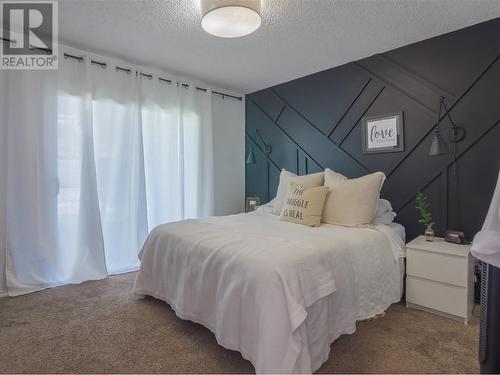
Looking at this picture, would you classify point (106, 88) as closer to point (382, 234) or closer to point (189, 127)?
point (189, 127)

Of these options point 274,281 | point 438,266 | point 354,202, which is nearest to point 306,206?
point 354,202

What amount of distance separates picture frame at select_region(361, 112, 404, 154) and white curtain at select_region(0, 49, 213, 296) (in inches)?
83.1

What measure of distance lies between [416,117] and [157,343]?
2822 mm

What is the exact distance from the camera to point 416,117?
8.59 feet

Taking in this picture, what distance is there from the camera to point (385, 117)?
2803 mm

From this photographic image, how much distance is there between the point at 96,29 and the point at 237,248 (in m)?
2.25

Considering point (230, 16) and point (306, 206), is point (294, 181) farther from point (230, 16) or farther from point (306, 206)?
point (230, 16)

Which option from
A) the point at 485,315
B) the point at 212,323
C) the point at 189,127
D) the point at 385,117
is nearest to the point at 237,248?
the point at 212,323

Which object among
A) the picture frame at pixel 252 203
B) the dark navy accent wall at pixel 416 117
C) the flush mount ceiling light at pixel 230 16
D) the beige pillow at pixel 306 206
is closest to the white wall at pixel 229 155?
the picture frame at pixel 252 203

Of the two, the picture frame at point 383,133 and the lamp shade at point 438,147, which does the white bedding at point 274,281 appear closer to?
the lamp shade at point 438,147

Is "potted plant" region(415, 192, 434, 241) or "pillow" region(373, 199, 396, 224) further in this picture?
"pillow" region(373, 199, 396, 224)

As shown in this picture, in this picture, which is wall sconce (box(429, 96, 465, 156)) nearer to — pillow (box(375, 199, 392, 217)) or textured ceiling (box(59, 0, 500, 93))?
pillow (box(375, 199, 392, 217))

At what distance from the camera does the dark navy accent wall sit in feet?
7.45

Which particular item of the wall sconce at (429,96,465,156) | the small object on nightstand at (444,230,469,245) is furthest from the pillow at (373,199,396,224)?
the wall sconce at (429,96,465,156)
